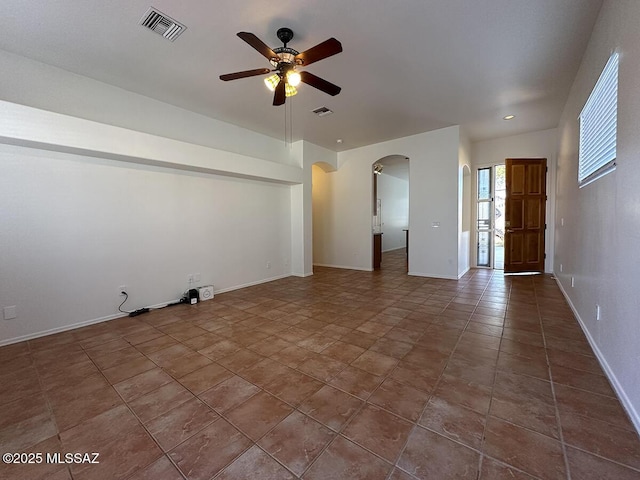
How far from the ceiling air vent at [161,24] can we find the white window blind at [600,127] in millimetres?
3632

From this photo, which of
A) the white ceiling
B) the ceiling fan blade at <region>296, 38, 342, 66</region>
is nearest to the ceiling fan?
the ceiling fan blade at <region>296, 38, 342, 66</region>

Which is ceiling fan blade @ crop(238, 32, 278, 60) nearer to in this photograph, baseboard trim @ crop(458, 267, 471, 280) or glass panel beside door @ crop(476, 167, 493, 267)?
baseboard trim @ crop(458, 267, 471, 280)

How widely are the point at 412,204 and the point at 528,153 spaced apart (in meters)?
2.89

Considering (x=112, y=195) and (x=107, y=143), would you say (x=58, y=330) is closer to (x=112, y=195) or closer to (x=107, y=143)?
(x=112, y=195)

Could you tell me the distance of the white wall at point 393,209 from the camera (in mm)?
9938

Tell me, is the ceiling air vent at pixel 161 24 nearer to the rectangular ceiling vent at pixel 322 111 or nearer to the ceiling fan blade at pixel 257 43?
the ceiling fan blade at pixel 257 43

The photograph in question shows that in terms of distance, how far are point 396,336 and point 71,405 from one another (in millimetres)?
2735

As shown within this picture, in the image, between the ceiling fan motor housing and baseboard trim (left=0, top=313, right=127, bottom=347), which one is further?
baseboard trim (left=0, top=313, right=127, bottom=347)

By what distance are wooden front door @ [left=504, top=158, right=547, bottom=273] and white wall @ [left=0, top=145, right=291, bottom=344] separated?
18.8ft

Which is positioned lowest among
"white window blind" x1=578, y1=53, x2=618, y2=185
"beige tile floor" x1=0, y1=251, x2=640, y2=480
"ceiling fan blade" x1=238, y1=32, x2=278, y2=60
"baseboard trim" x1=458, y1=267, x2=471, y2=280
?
"beige tile floor" x1=0, y1=251, x2=640, y2=480

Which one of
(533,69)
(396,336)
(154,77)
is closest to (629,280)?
(396,336)

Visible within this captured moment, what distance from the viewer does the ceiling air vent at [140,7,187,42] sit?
2.33 meters

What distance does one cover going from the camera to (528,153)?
6.00 m

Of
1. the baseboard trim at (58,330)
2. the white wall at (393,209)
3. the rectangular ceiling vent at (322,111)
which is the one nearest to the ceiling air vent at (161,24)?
the rectangular ceiling vent at (322,111)
